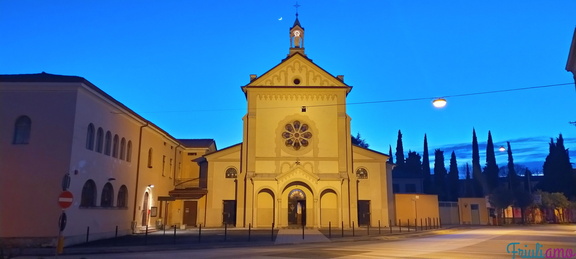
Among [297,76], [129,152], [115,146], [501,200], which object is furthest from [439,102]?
[501,200]

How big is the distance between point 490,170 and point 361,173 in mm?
52042

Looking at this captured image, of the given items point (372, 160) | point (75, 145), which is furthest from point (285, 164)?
point (75, 145)

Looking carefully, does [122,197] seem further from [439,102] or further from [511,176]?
[511,176]

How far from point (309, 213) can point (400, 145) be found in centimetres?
5656

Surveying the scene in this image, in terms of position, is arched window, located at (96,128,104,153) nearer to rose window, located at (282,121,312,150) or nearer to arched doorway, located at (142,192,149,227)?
arched doorway, located at (142,192,149,227)

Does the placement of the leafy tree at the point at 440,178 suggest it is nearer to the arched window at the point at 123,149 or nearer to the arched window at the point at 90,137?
the arched window at the point at 123,149

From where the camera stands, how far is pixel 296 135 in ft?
113

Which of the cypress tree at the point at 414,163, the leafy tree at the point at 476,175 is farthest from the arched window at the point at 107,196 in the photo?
the cypress tree at the point at 414,163

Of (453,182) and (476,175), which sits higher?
(476,175)

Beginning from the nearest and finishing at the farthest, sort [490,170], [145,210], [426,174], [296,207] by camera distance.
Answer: [145,210] → [296,207] → [490,170] → [426,174]

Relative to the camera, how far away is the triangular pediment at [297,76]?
1378 inches

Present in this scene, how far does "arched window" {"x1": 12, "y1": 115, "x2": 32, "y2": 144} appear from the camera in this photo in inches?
774

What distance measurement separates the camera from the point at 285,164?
110ft

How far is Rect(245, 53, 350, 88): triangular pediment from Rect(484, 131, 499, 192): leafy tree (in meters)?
52.9
